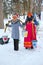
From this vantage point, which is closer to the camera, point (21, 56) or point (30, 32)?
point (21, 56)

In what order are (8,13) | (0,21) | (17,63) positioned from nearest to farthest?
(17,63) → (0,21) → (8,13)

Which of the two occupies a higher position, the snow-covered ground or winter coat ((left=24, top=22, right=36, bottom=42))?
winter coat ((left=24, top=22, right=36, bottom=42))

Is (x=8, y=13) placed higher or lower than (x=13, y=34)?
lower

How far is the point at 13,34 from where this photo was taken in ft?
34.1


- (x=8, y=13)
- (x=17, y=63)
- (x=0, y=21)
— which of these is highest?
(x=17, y=63)

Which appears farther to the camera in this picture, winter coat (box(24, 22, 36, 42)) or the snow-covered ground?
winter coat (box(24, 22, 36, 42))

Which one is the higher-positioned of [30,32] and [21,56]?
[30,32]

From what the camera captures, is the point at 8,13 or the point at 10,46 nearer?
the point at 10,46

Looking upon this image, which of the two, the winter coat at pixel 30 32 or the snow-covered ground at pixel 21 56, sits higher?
the winter coat at pixel 30 32

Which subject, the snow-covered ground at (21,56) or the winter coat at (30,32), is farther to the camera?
the winter coat at (30,32)

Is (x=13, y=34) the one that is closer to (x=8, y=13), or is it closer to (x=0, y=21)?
(x=0, y=21)

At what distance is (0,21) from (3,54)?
12.3 metres

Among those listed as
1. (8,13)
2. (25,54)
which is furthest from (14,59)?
(8,13)

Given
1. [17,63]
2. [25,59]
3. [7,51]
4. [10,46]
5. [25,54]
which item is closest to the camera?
[17,63]
